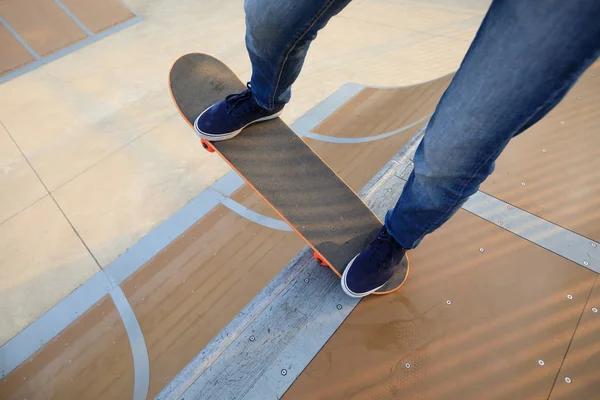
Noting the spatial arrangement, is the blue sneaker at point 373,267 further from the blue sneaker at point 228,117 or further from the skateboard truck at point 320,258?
the blue sneaker at point 228,117

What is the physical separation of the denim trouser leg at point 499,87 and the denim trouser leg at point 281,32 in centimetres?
46

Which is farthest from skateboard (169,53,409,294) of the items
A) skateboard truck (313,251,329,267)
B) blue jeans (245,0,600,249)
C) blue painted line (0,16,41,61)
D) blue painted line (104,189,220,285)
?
blue painted line (0,16,41,61)

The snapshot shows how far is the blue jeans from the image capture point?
58 centimetres

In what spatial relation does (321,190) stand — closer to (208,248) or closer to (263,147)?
(263,147)

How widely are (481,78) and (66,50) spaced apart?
16.6ft

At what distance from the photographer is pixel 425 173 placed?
2.95 feet

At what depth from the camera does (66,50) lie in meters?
4.18

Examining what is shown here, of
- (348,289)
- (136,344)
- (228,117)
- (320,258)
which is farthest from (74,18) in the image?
(348,289)

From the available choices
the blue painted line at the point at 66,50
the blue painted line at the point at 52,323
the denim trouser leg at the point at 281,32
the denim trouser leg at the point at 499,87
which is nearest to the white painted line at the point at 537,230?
the denim trouser leg at the point at 499,87

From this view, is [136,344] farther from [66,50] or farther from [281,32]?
[66,50]

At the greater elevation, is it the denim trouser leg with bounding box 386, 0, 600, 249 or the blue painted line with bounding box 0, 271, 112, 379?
the denim trouser leg with bounding box 386, 0, 600, 249

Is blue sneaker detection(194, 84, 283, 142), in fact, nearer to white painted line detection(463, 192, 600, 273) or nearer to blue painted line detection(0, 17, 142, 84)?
white painted line detection(463, 192, 600, 273)

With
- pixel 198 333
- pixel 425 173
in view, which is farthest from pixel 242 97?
pixel 198 333

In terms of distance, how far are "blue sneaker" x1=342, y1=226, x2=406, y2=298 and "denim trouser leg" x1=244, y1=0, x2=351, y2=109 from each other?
2.28 feet
